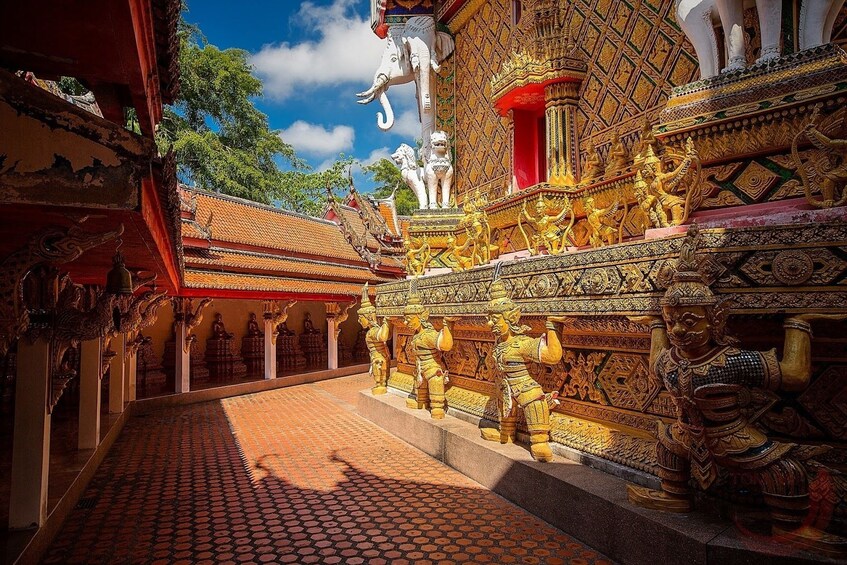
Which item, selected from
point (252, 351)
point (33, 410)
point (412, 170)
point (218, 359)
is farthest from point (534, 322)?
point (252, 351)

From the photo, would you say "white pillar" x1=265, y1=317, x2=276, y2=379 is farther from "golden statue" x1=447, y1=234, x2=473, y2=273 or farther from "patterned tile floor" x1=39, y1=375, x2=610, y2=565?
"golden statue" x1=447, y1=234, x2=473, y2=273

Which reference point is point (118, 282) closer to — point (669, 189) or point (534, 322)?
point (534, 322)

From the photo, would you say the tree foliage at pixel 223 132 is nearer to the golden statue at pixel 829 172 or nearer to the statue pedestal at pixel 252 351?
the statue pedestal at pixel 252 351

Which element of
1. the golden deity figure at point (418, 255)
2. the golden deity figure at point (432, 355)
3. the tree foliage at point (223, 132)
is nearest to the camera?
the golden deity figure at point (432, 355)

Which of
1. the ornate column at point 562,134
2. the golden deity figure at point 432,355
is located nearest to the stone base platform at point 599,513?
the golden deity figure at point 432,355

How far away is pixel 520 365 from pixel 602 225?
237cm

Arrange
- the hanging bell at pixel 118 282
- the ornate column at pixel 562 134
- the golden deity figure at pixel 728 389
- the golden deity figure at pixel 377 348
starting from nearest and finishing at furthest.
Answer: the golden deity figure at pixel 728 389 < the hanging bell at pixel 118 282 < the ornate column at pixel 562 134 < the golden deity figure at pixel 377 348

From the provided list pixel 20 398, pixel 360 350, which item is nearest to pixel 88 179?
pixel 20 398

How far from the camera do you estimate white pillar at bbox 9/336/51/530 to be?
3.80 meters

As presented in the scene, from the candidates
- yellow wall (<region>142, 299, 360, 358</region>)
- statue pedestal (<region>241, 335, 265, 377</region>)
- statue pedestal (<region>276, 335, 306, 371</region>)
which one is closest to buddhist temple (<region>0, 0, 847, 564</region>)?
yellow wall (<region>142, 299, 360, 358</region>)

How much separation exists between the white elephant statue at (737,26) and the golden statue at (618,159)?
4.04ft

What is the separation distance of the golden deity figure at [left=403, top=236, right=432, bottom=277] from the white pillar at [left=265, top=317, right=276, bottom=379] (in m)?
5.70

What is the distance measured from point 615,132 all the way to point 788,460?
15.9ft

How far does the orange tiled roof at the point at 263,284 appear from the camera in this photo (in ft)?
36.0
